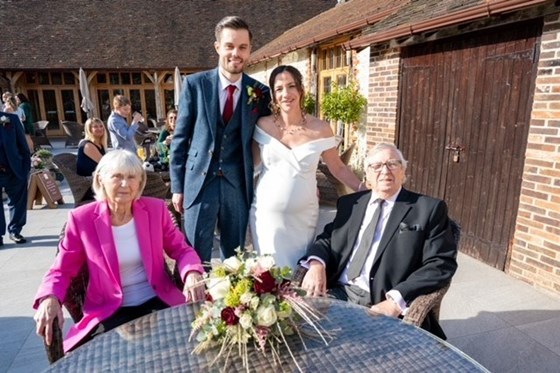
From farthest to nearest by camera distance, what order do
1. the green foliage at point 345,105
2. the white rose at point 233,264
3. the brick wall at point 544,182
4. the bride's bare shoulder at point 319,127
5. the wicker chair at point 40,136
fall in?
the wicker chair at point 40,136, the green foliage at point 345,105, the brick wall at point 544,182, the bride's bare shoulder at point 319,127, the white rose at point 233,264

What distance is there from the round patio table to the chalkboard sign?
5.62m

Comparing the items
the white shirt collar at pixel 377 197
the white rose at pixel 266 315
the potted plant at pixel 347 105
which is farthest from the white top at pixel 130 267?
the potted plant at pixel 347 105

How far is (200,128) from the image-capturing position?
2334mm

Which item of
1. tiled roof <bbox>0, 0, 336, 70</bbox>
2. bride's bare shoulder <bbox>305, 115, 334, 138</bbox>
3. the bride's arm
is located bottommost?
the bride's arm

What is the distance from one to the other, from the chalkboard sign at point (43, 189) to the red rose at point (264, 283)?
6.12 m

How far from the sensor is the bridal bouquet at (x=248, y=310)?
127 cm

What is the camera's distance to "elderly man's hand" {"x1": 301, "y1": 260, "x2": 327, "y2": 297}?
2100 mm

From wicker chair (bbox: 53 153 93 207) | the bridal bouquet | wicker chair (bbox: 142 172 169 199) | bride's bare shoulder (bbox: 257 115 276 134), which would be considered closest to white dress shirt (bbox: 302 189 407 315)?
bride's bare shoulder (bbox: 257 115 276 134)

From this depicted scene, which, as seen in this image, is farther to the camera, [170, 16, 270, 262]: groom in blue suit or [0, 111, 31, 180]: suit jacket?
[0, 111, 31, 180]: suit jacket

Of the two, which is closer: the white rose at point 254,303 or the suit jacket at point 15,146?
the white rose at point 254,303

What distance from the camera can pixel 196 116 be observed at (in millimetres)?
2377

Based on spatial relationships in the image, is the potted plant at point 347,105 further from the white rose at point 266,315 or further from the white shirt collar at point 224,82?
the white rose at point 266,315

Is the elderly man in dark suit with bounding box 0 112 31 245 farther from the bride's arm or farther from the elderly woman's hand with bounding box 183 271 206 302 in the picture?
the bride's arm

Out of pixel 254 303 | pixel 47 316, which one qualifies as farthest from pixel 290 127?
pixel 47 316
